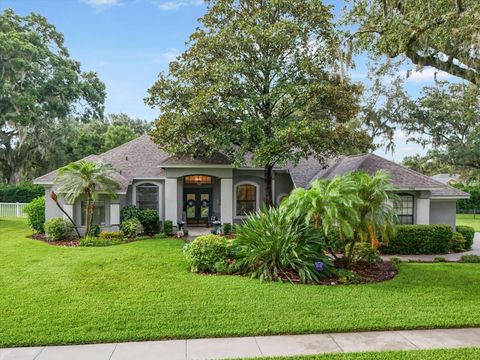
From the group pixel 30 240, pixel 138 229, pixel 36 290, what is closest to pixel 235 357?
pixel 36 290

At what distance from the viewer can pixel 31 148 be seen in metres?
30.0

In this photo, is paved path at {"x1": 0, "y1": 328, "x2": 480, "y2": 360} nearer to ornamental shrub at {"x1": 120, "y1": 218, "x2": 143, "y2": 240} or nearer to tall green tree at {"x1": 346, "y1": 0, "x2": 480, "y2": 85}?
tall green tree at {"x1": 346, "y1": 0, "x2": 480, "y2": 85}

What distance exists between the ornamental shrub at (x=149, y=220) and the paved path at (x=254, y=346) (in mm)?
11040

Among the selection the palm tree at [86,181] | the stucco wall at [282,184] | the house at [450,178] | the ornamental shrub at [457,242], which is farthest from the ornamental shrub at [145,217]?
the house at [450,178]

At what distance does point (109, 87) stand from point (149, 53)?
18.4 meters

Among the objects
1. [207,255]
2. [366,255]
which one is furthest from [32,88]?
[366,255]

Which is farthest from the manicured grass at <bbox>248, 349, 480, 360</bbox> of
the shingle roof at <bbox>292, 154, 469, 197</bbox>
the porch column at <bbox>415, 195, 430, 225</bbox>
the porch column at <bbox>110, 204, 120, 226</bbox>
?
the porch column at <bbox>110, 204, 120, 226</bbox>

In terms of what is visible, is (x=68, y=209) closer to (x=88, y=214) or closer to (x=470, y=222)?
(x=88, y=214)

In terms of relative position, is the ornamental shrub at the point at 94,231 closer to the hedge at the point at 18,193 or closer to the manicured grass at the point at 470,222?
the hedge at the point at 18,193

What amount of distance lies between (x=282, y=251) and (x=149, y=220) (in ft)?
29.1

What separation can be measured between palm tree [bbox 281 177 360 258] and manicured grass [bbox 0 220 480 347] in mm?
1488

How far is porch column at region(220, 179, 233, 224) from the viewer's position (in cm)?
1773

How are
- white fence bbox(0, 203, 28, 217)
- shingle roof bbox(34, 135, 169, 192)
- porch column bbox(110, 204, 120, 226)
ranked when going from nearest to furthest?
porch column bbox(110, 204, 120, 226)
shingle roof bbox(34, 135, 169, 192)
white fence bbox(0, 203, 28, 217)

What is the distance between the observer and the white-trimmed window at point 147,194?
17.8 m
